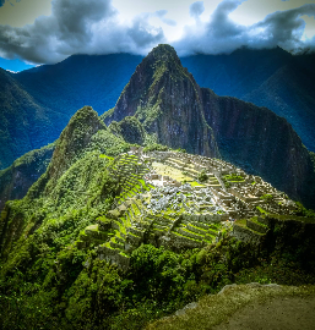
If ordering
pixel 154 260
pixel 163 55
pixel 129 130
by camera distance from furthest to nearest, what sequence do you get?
pixel 163 55 < pixel 129 130 < pixel 154 260

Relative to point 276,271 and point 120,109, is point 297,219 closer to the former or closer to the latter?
point 276,271

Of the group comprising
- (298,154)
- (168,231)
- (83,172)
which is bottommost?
(168,231)

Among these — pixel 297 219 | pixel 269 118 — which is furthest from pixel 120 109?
pixel 297 219

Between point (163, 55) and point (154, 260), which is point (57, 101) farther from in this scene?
point (154, 260)

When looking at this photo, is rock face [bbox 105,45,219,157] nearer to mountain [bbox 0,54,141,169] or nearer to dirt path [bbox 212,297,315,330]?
mountain [bbox 0,54,141,169]

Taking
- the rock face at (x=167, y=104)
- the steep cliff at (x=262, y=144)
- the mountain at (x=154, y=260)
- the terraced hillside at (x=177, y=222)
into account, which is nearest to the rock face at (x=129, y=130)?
the rock face at (x=167, y=104)

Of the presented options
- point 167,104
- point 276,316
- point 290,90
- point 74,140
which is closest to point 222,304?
point 276,316
